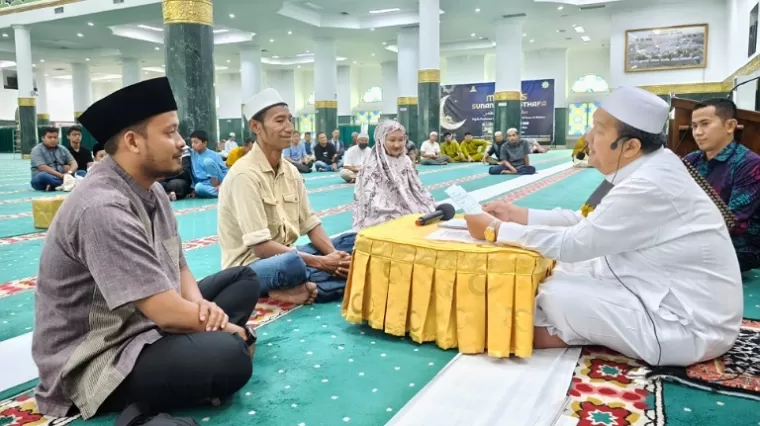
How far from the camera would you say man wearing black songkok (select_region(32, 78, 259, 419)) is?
4.27ft

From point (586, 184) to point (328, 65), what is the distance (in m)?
9.50

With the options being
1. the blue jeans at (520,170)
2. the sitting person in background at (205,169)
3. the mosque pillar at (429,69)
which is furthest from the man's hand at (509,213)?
the mosque pillar at (429,69)

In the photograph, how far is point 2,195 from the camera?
711 cm

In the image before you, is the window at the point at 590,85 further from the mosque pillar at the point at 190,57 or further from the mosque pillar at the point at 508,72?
the mosque pillar at the point at 190,57

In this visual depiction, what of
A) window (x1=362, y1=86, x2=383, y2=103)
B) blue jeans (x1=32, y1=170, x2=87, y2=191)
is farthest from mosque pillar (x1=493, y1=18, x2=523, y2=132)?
blue jeans (x1=32, y1=170, x2=87, y2=191)

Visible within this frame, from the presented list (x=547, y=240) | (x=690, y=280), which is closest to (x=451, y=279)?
(x=547, y=240)

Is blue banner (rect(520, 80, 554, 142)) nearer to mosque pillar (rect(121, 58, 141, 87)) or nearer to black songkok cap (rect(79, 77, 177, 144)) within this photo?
mosque pillar (rect(121, 58, 141, 87))

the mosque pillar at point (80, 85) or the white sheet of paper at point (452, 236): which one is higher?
the mosque pillar at point (80, 85)

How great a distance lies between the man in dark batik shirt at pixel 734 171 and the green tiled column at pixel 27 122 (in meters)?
15.1

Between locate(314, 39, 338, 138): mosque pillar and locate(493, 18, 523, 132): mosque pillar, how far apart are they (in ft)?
13.8

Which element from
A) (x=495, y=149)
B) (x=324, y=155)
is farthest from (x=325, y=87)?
(x=495, y=149)

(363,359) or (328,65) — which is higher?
(328,65)

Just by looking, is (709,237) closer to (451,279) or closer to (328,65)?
(451,279)

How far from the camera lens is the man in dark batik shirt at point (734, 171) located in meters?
2.76
